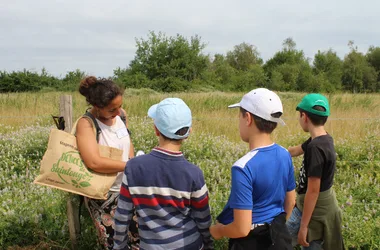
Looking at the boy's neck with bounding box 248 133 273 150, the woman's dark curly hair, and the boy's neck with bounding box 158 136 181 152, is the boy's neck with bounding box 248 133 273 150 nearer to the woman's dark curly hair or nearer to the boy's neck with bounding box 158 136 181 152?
the boy's neck with bounding box 158 136 181 152

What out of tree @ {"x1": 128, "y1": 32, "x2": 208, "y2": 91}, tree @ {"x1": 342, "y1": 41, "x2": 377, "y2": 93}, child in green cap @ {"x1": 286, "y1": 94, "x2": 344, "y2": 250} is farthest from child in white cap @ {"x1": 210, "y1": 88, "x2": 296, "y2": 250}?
tree @ {"x1": 342, "y1": 41, "x2": 377, "y2": 93}

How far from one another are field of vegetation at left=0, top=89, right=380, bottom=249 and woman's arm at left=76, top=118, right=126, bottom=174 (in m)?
1.13

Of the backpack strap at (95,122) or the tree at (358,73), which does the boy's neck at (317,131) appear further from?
the tree at (358,73)

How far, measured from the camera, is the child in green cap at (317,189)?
2457mm

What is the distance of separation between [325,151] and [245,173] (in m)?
0.88

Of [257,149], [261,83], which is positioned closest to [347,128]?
[257,149]

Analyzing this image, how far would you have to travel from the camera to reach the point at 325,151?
2445mm

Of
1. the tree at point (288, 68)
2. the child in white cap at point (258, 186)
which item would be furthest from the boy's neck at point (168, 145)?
the tree at point (288, 68)

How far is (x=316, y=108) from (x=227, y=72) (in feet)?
177

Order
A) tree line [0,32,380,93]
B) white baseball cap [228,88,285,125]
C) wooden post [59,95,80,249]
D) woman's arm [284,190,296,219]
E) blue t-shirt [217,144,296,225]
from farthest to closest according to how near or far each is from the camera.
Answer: tree line [0,32,380,93] < wooden post [59,95,80,249] < woman's arm [284,190,296,219] < white baseball cap [228,88,285,125] < blue t-shirt [217,144,296,225]

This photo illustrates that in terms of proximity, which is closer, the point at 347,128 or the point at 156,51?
the point at 347,128

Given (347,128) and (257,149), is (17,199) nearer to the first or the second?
(257,149)

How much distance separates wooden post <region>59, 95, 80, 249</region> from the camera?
3.13 m

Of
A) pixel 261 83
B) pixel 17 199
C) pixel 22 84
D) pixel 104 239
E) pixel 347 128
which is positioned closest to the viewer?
pixel 104 239
